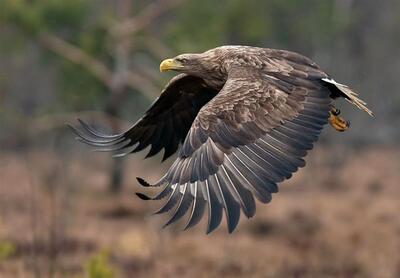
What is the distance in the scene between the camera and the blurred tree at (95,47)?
20.6m

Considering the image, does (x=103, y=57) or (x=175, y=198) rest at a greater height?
(x=103, y=57)

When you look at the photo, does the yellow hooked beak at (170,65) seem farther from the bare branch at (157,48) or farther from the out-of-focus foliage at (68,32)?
the out-of-focus foliage at (68,32)

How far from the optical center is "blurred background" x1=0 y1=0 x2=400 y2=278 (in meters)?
14.2

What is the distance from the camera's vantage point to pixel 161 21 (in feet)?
88.2

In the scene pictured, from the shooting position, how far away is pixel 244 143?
6125 millimetres

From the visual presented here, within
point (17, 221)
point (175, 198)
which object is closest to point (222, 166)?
point (175, 198)

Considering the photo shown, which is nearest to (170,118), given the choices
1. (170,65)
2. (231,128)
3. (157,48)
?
(170,65)

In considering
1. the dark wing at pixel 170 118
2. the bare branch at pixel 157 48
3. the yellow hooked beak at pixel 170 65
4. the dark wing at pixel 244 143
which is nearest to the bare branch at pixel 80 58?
the bare branch at pixel 157 48

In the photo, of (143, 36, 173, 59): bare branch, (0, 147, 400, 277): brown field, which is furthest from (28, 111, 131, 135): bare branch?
(143, 36, 173, 59): bare branch

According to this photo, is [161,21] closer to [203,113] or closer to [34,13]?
[34,13]

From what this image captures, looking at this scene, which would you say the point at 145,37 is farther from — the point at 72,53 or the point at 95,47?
the point at 72,53

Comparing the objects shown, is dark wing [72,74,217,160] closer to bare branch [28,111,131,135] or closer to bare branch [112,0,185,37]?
→ bare branch [28,111,131,135]

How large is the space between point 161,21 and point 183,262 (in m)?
13.0

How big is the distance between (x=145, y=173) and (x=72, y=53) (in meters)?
6.46
